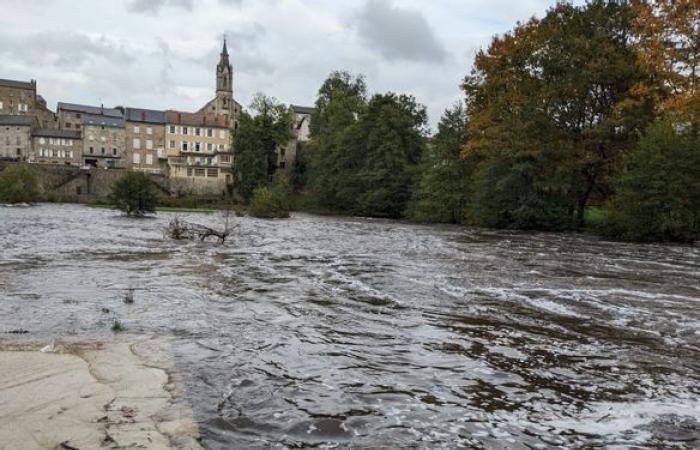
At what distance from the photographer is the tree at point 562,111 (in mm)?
46094

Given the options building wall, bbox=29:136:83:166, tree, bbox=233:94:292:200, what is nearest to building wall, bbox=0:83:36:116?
building wall, bbox=29:136:83:166

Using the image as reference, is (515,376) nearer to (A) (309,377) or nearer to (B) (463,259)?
(A) (309,377)

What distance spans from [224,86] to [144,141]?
2343 centimetres

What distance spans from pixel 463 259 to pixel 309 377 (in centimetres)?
1774

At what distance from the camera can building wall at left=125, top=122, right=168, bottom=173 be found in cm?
13325

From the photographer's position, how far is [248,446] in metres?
6.21

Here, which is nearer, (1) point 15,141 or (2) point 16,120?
(1) point 15,141

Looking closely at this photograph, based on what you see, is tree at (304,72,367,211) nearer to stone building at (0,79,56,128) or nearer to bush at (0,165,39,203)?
bush at (0,165,39,203)

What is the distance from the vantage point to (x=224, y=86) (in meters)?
144

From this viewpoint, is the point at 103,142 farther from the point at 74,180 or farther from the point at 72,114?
the point at 74,180

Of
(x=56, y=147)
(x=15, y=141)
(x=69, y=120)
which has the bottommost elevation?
(x=56, y=147)

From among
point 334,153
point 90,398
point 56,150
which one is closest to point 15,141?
point 56,150

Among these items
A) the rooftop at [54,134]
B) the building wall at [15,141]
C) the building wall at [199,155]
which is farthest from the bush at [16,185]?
the building wall at [15,141]

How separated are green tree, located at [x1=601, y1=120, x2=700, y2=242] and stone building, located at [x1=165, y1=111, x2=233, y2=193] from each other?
3403 inches
